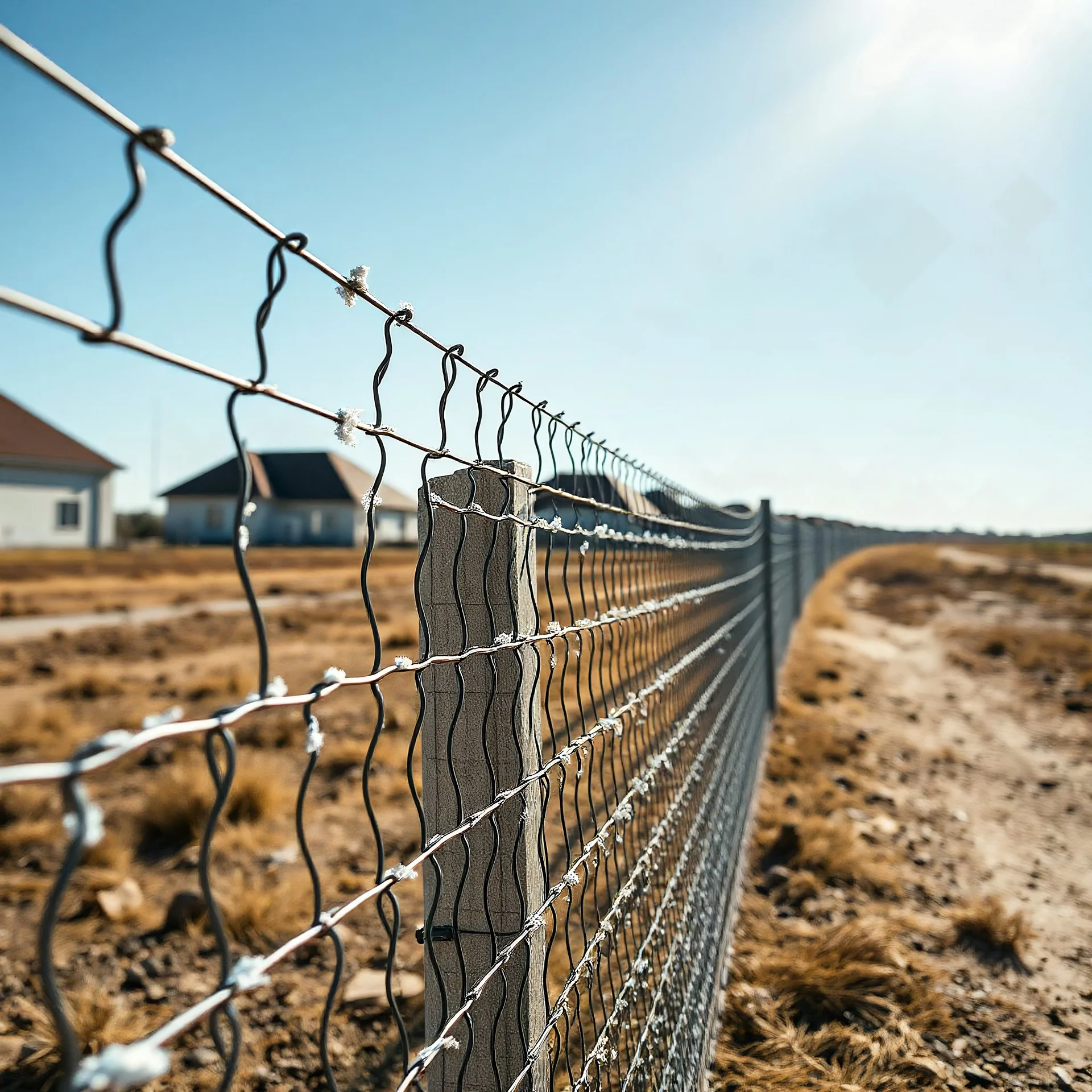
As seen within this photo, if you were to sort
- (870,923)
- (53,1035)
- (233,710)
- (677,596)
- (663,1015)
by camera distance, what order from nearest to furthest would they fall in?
(233,710) < (663,1015) < (677,596) < (53,1035) < (870,923)

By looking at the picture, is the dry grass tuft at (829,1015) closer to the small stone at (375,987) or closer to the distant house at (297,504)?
the small stone at (375,987)

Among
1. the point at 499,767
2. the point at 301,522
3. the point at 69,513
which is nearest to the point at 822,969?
the point at 499,767

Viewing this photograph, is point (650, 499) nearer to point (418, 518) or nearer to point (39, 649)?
point (418, 518)

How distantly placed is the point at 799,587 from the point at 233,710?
1455 centimetres

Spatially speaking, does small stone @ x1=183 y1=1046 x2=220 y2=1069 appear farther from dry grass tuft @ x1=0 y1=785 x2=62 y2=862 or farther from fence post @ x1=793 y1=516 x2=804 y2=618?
fence post @ x1=793 y1=516 x2=804 y2=618

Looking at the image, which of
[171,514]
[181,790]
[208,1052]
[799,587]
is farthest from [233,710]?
[171,514]

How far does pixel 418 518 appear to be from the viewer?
1.25 meters

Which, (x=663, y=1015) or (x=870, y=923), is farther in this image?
(x=870, y=923)

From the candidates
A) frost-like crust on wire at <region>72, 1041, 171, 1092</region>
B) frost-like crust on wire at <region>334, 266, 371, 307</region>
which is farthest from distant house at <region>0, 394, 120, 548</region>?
frost-like crust on wire at <region>72, 1041, 171, 1092</region>

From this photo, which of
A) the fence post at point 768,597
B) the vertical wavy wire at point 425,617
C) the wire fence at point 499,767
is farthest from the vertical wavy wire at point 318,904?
the fence post at point 768,597

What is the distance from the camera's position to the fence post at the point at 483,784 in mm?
1312

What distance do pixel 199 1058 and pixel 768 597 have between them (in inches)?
218

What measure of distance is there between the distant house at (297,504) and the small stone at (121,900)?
40.6m

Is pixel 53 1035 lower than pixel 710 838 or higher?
lower
